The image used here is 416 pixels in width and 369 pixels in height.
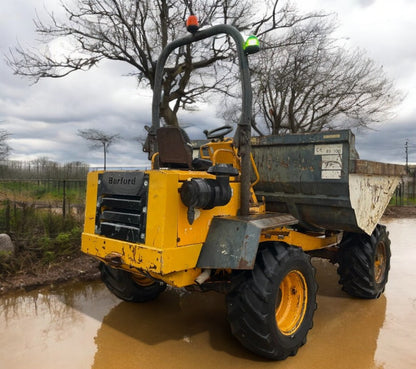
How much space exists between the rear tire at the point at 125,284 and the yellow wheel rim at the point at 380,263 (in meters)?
3.12

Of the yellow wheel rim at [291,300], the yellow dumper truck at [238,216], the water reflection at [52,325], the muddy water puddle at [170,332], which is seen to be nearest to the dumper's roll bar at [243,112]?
the yellow dumper truck at [238,216]

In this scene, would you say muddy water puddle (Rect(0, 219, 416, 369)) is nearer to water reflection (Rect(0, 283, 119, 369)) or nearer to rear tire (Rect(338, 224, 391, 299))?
water reflection (Rect(0, 283, 119, 369))

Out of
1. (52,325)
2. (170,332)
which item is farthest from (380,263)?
(52,325)

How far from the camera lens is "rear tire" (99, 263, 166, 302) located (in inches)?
163

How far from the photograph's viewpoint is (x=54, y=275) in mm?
5281

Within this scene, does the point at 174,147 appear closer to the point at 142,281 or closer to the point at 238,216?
the point at 238,216

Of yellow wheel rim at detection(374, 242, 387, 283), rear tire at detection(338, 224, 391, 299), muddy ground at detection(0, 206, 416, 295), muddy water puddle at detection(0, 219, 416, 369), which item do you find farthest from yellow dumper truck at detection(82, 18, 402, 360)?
muddy ground at detection(0, 206, 416, 295)

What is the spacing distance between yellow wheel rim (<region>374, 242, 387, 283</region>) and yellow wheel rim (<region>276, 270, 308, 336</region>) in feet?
6.64

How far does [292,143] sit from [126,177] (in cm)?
191

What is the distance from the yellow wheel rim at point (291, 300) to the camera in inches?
138

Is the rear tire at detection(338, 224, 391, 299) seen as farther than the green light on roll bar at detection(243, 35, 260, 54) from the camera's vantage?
Yes

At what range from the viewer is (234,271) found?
3295 millimetres

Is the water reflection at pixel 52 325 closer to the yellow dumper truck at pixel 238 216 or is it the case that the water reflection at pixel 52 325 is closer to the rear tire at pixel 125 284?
the rear tire at pixel 125 284

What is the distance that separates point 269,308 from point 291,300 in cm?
61
